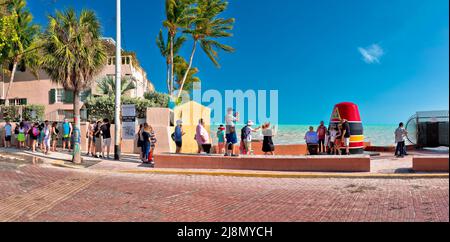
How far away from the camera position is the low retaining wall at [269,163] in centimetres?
1134

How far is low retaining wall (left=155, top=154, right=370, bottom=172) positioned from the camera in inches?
446

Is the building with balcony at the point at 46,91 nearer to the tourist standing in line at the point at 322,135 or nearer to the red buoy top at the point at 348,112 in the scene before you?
the tourist standing in line at the point at 322,135

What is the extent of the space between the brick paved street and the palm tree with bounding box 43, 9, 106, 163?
4652 mm

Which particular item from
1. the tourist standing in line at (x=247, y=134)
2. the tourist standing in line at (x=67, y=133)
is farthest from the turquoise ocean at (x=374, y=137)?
the tourist standing in line at (x=67, y=133)

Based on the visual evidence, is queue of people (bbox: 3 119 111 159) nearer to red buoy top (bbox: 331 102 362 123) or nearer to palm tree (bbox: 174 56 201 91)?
red buoy top (bbox: 331 102 362 123)

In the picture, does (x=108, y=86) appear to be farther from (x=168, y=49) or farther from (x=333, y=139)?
(x=333, y=139)

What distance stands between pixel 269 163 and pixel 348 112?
17.9 ft

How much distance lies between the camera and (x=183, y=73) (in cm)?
4053

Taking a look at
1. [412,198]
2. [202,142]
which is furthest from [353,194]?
[202,142]

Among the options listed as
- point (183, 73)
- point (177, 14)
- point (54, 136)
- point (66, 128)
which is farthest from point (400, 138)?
point (183, 73)

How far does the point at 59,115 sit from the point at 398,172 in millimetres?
32241

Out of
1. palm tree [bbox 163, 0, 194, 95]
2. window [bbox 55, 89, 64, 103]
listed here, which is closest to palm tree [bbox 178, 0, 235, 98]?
palm tree [bbox 163, 0, 194, 95]
